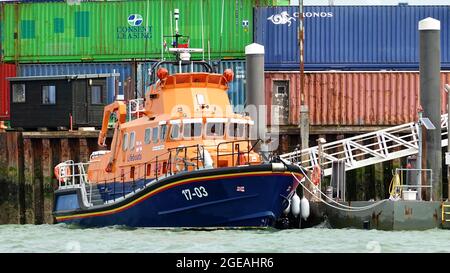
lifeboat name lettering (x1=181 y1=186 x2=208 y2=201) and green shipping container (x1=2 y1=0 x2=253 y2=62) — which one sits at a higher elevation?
green shipping container (x1=2 y1=0 x2=253 y2=62)

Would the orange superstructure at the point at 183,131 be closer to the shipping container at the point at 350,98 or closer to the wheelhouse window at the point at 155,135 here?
the wheelhouse window at the point at 155,135

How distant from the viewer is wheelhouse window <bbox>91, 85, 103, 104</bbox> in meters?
40.8

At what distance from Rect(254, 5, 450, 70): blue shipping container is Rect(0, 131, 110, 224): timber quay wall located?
23.0 feet

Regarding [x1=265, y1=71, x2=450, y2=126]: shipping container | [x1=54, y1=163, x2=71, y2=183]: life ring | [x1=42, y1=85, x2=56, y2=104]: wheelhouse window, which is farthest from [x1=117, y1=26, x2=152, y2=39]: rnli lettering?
[x1=54, y1=163, x2=71, y2=183]: life ring

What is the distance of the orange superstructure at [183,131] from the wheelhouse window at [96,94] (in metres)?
11.9

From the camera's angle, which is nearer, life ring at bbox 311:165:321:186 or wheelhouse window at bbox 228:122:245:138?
wheelhouse window at bbox 228:122:245:138

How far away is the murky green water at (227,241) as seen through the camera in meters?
21.8

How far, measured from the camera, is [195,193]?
2586 centimetres

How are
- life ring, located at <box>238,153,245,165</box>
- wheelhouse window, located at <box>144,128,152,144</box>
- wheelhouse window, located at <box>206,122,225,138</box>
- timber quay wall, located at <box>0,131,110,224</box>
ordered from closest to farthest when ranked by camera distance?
life ring, located at <box>238,153,245,165</box> → wheelhouse window, located at <box>206,122,225,138</box> → wheelhouse window, located at <box>144,128,152,144</box> → timber quay wall, located at <box>0,131,110,224</box>

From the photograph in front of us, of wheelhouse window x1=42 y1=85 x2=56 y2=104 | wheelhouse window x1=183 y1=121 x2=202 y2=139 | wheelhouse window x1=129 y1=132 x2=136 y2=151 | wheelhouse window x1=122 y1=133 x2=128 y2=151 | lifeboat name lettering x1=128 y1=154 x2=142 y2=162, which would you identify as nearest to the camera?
wheelhouse window x1=183 y1=121 x2=202 y2=139
